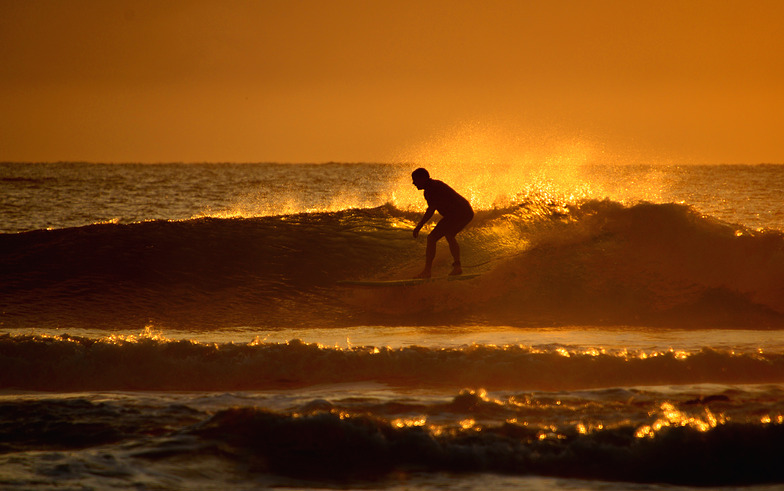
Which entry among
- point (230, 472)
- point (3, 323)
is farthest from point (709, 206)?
point (230, 472)

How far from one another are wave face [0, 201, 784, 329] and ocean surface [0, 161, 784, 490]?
0.05 metres

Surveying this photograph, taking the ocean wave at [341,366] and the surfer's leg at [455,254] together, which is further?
the surfer's leg at [455,254]

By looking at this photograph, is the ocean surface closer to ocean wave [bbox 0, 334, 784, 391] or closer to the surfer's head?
ocean wave [bbox 0, 334, 784, 391]

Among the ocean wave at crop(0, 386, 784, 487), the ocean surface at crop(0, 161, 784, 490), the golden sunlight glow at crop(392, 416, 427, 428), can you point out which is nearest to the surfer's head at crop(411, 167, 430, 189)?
the ocean surface at crop(0, 161, 784, 490)

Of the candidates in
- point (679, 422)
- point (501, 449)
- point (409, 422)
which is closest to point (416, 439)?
point (409, 422)

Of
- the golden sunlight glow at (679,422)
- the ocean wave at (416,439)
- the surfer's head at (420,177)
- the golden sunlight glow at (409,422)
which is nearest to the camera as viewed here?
the ocean wave at (416,439)

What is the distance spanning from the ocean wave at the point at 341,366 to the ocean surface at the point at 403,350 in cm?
3

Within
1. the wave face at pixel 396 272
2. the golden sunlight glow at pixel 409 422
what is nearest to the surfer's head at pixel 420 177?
the wave face at pixel 396 272

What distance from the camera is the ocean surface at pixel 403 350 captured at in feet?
17.7

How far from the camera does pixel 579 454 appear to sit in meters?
5.45

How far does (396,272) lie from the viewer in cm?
1376

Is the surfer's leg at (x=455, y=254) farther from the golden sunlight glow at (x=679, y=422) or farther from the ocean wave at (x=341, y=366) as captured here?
the golden sunlight glow at (x=679, y=422)

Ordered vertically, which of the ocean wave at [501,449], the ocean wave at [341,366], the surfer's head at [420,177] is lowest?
the ocean wave at [501,449]

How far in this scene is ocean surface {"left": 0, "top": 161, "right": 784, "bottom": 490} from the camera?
5410 mm
